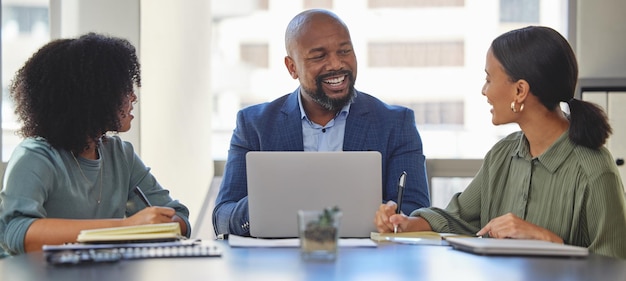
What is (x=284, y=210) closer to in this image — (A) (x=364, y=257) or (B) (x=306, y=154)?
(B) (x=306, y=154)

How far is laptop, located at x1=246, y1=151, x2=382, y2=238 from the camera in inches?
96.3

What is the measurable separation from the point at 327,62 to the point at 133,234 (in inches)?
52.0

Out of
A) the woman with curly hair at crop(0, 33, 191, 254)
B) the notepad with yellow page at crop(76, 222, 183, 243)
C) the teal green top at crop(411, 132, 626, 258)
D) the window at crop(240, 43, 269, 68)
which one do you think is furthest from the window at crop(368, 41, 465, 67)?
the notepad with yellow page at crop(76, 222, 183, 243)

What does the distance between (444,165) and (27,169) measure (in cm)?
284

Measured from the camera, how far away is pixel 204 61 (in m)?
4.92

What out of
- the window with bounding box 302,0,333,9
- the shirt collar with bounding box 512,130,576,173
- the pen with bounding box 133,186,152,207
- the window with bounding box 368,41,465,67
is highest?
the window with bounding box 302,0,333,9

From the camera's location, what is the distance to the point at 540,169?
264 cm

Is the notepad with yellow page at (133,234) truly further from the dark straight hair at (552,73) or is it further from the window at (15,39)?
the window at (15,39)

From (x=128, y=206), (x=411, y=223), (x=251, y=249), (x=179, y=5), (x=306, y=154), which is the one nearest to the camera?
(x=251, y=249)

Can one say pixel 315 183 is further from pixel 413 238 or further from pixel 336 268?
pixel 336 268

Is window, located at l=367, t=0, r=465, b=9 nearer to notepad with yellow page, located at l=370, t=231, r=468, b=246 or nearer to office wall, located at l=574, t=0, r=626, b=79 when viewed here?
office wall, located at l=574, t=0, r=626, b=79

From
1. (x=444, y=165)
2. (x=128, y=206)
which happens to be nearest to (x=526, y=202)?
(x=128, y=206)

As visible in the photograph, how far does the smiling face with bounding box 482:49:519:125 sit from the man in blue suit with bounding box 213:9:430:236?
463 millimetres

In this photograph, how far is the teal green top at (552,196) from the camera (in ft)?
7.95
